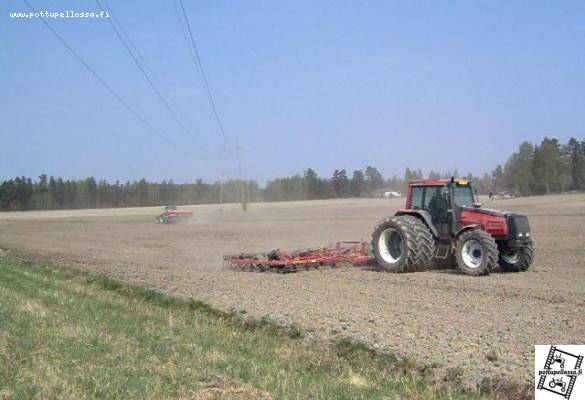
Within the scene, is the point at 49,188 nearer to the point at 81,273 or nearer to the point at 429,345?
the point at 81,273

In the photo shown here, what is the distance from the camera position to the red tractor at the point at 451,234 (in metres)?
15.5

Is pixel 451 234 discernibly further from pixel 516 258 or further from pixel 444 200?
pixel 516 258

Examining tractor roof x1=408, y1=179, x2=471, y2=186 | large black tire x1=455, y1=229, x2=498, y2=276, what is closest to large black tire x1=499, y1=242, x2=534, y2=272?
large black tire x1=455, y1=229, x2=498, y2=276

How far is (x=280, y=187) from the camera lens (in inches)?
4626

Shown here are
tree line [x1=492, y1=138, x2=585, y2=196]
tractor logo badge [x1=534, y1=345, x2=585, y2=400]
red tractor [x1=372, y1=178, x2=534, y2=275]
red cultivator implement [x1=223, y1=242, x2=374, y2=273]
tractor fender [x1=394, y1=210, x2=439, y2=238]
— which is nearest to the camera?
tractor logo badge [x1=534, y1=345, x2=585, y2=400]

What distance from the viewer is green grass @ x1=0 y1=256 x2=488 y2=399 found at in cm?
648

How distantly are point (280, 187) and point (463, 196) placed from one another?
10100 centimetres

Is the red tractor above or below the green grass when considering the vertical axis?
above

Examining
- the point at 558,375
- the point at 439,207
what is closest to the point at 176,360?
the point at 558,375

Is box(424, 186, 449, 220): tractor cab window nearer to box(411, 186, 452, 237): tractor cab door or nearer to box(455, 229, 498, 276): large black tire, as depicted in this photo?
box(411, 186, 452, 237): tractor cab door

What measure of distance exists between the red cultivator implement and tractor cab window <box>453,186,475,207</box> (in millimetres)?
3022

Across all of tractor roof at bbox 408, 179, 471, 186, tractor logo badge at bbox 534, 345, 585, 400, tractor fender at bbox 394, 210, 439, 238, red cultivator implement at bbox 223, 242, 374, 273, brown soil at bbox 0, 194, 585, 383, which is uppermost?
tractor roof at bbox 408, 179, 471, 186

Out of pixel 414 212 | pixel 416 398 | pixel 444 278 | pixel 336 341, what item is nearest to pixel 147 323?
pixel 336 341

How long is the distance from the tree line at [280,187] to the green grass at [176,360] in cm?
8422
